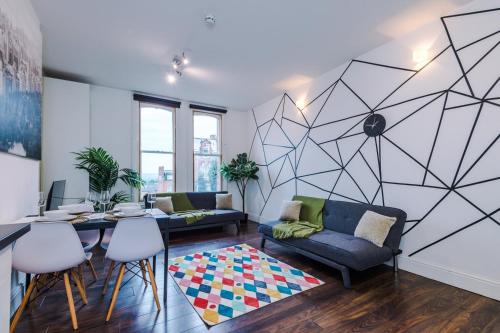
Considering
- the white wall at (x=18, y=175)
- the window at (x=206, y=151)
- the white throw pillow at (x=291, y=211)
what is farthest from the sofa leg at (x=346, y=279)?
the window at (x=206, y=151)

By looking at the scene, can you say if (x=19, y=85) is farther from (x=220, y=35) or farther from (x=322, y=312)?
(x=322, y=312)

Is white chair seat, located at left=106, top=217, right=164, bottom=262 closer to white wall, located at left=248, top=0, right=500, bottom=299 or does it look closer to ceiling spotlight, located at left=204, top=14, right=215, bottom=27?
ceiling spotlight, located at left=204, top=14, right=215, bottom=27

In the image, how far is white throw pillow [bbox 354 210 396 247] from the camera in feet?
8.97

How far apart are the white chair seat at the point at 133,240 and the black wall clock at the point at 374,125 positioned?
Answer: 3.08 metres

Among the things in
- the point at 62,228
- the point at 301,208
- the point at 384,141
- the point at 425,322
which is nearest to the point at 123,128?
the point at 62,228

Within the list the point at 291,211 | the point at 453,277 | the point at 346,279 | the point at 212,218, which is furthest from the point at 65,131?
the point at 453,277

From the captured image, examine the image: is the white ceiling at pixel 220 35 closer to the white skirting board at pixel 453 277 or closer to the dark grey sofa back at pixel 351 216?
the dark grey sofa back at pixel 351 216

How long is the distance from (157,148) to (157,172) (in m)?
0.55

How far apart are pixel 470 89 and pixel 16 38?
4.39 m

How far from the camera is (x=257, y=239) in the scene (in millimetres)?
4219

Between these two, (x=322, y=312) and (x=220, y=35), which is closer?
(x=322, y=312)

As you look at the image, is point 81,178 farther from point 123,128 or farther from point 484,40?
point 484,40

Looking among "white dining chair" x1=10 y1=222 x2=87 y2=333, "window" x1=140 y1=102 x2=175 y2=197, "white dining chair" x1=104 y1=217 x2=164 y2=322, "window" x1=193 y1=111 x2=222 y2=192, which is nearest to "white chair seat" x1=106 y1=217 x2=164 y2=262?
"white dining chair" x1=104 y1=217 x2=164 y2=322

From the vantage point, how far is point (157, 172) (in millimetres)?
5250
